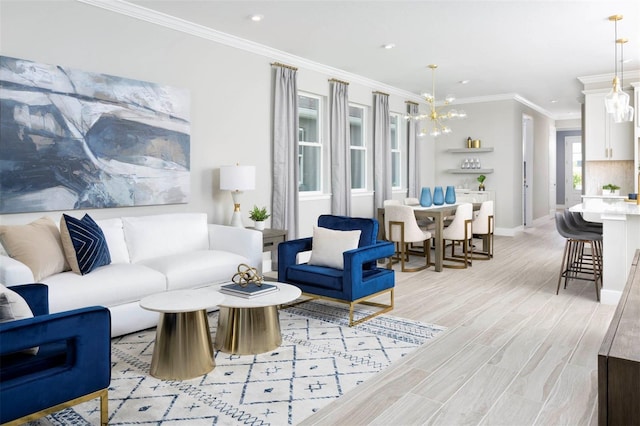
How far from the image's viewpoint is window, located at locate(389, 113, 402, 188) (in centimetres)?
872

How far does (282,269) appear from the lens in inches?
165

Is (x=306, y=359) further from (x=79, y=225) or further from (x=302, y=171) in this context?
(x=302, y=171)

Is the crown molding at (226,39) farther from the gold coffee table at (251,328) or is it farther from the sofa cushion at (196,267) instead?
the gold coffee table at (251,328)

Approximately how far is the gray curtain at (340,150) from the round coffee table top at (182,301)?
3878 mm

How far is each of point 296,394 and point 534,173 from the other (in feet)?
33.1

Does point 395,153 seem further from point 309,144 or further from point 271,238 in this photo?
point 271,238

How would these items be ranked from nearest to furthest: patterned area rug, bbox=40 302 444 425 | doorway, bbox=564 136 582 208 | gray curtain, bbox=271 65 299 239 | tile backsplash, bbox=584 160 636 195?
patterned area rug, bbox=40 302 444 425, gray curtain, bbox=271 65 299 239, tile backsplash, bbox=584 160 636 195, doorway, bbox=564 136 582 208

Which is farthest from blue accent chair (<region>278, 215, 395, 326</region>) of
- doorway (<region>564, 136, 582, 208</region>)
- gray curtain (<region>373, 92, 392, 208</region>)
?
doorway (<region>564, 136, 582, 208</region>)

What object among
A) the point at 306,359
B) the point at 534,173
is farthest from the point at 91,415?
the point at 534,173

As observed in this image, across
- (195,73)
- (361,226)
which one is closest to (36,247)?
(195,73)

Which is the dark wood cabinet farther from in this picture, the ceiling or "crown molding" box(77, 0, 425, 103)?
"crown molding" box(77, 0, 425, 103)

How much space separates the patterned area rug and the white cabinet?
5.39 m

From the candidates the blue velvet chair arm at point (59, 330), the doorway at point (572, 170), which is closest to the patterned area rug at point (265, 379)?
the blue velvet chair arm at point (59, 330)

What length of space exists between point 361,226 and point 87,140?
254 centimetres
